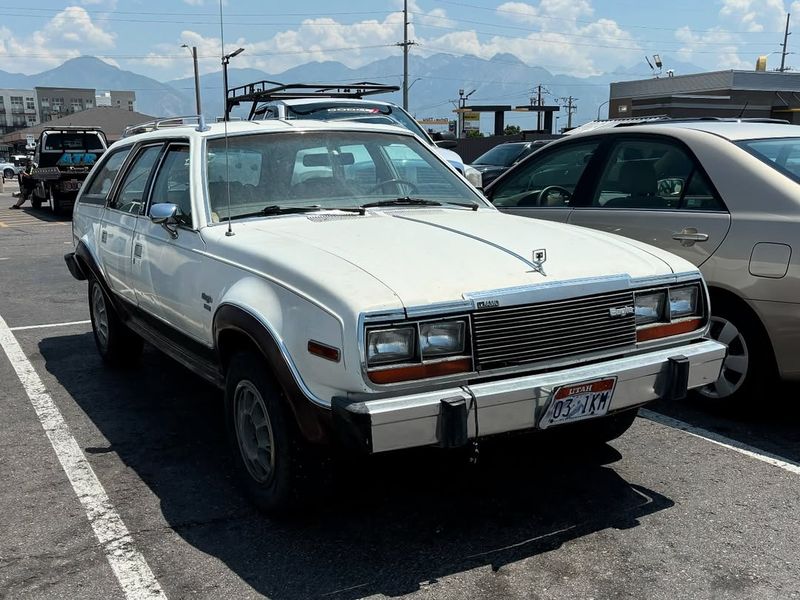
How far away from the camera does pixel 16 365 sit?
19.9 ft

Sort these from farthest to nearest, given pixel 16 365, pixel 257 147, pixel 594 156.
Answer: pixel 16 365 → pixel 594 156 → pixel 257 147

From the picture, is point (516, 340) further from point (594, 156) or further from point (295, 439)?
point (594, 156)

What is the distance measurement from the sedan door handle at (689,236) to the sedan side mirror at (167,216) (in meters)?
2.97

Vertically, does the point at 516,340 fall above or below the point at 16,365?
above

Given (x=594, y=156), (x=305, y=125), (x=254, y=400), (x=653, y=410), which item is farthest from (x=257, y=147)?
(x=653, y=410)

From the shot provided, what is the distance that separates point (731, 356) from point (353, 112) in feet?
25.4

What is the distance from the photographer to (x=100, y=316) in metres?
5.96

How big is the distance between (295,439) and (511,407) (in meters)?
0.91

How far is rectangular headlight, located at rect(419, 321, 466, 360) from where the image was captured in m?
2.92

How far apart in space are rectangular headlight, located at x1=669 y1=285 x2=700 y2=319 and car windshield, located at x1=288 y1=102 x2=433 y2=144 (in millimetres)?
7213

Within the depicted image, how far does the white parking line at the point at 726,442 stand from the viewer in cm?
404

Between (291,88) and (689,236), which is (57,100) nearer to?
(291,88)

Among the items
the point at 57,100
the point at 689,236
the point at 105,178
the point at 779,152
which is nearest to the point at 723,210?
the point at 689,236

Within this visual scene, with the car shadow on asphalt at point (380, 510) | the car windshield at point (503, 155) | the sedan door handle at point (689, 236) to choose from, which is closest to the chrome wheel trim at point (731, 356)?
the sedan door handle at point (689, 236)
